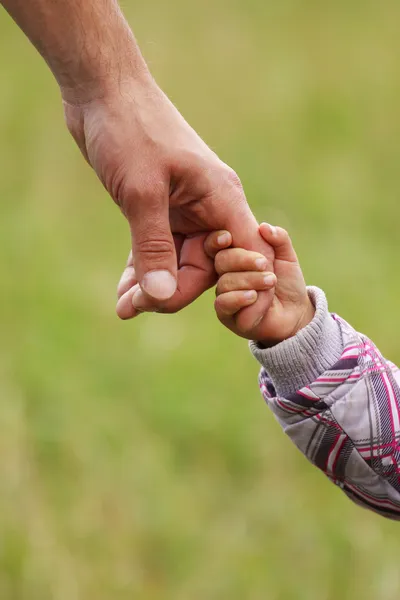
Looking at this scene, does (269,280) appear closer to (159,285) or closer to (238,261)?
(238,261)

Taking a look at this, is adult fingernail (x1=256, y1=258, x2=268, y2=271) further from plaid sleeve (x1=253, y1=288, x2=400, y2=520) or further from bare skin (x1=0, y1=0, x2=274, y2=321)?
plaid sleeve (x1=253, y1=288, x2=400, y2=520)

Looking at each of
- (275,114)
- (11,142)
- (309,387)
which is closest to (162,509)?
(309,387)

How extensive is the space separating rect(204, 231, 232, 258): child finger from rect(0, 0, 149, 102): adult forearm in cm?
30

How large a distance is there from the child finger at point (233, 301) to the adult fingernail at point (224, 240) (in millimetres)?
100

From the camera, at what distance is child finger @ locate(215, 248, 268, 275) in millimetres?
1674

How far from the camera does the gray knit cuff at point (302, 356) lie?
1.63 m

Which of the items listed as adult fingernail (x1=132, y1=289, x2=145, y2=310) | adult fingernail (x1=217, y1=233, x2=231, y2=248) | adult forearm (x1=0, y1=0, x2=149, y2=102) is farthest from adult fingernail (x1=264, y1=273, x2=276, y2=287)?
adult forearm (x1=0, y1=0, x2=149, y2=102)

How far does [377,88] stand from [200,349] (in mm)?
3544

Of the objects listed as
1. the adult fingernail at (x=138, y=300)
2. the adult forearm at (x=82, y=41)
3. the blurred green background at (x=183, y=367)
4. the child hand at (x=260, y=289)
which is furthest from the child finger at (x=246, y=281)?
the blurred green background at (x=183, y=367)

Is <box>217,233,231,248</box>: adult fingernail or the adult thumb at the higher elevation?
<box>217,233,231,248</box>: adult fingernail

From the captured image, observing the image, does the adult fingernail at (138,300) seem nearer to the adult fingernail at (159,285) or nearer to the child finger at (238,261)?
the adult fingernail at (159,285)

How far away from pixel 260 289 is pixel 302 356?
0.13 m

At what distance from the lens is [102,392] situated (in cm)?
350

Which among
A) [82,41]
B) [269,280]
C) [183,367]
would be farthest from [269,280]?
[183,367]
